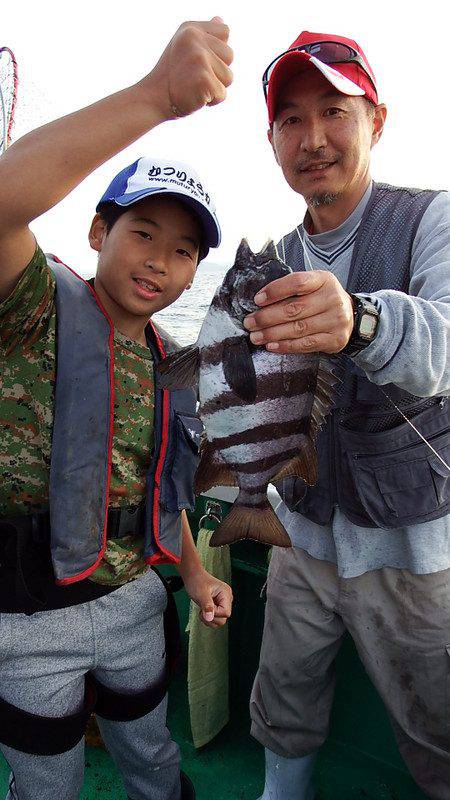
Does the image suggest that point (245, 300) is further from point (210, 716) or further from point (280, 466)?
point (210, 716)

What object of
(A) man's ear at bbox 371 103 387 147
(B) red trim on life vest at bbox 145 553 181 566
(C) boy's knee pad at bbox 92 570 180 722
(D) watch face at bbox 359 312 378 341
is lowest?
(C) boy's knee pad at bbox 92 570 180 722

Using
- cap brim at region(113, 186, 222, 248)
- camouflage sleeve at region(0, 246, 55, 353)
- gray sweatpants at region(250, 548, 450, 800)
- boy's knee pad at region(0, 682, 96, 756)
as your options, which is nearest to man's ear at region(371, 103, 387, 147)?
cap brim at region(113, 186, 222, 248)

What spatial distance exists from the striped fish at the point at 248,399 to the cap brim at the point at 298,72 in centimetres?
113

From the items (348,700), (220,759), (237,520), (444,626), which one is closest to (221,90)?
(237,520)

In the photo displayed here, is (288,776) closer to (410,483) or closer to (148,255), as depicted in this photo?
(410,483)

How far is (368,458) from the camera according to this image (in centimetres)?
247

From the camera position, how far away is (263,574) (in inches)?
145

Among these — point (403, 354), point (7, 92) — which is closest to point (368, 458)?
point (403, 354)

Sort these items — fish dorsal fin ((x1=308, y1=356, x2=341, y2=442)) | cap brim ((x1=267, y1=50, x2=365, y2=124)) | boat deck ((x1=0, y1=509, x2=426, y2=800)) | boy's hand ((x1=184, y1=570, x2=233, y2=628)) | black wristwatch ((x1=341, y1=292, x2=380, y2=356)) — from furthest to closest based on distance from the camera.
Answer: boat deck ((x1=0, y1=509, x2=426, y2=800)) < boy's hand ((x1=184, y1=570, x2=233, y2=628)) < cap brim ((x1=267, y1=50, x2=365, y2=124)) < fish dorsal fin ((x1=308, y1=356, x2=341, y2=442)) < black wristwatch ((x1=341, y1=292, x2=380, y2=356))

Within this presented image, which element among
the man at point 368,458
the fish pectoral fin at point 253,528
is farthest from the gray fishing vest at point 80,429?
the man at point 368,458

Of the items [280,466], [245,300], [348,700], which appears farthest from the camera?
[348,700]

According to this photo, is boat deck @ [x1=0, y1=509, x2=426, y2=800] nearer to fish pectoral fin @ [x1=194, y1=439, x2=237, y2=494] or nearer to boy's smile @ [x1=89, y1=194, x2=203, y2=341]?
fish pectoral fin @ [x1=194, y1=439, x2=237, y2=494]

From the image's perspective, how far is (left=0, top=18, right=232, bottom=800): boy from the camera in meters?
2.18

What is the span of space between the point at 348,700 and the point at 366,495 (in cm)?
168
